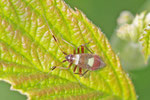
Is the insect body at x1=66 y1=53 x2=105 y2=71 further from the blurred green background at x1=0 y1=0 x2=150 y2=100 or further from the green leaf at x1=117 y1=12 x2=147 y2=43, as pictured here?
the blurred green background at x1=0 y1=0 x2=150 y2=100

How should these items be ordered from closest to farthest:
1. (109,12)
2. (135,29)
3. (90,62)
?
(135,29) → (90,62) → (109,12)

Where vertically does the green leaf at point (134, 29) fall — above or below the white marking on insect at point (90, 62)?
above

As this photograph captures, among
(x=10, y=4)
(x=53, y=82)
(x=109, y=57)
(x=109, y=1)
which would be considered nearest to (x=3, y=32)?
(x=10, y=4)

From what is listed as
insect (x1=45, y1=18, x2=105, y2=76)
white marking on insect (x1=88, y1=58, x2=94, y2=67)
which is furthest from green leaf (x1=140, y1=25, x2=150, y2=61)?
white marking on insect (x1=88, y1=58, x2=94, y2=67)

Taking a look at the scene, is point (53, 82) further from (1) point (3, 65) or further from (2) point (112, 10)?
(2) point (112, 10)

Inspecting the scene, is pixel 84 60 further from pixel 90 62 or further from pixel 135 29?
pixel 135 29

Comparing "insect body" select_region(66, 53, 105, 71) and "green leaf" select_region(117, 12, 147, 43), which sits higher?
"green leaf" select_region(117, 12, 147, 43)

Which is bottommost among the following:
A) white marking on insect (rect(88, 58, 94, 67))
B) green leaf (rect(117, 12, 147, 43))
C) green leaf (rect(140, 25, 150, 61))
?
white marking on insect (rect(88, 58, 94, 67))

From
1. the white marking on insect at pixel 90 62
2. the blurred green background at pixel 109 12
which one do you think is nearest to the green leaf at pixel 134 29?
the white marking on insect at pixel 90 62

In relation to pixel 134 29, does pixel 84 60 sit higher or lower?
lower

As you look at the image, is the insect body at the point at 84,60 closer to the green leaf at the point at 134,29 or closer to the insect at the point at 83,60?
the insect at the point at 83,60

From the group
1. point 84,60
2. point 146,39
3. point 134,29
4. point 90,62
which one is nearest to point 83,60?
point 84,60

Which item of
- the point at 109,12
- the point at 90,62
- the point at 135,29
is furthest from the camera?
the point at 109,12
